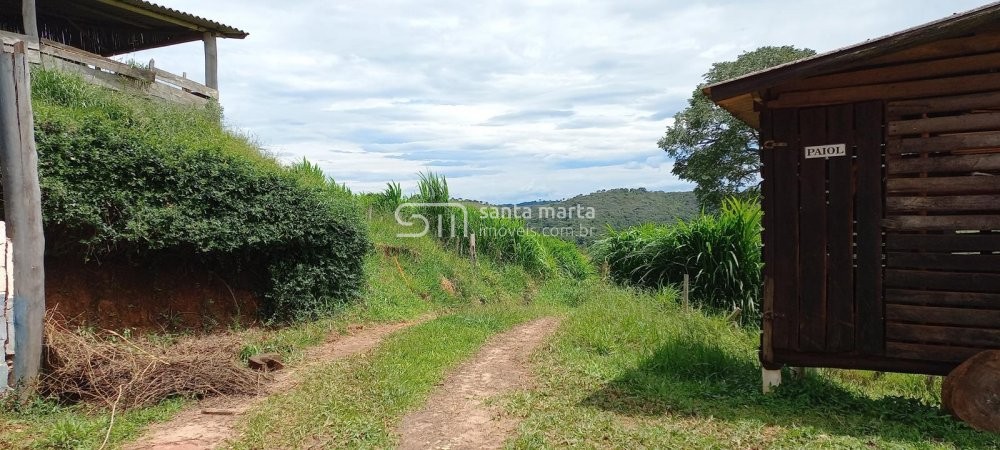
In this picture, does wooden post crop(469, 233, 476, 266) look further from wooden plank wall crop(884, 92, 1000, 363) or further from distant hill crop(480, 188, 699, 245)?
wooden plank wall crop(884, 92, 1000, 363)

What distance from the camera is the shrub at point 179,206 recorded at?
6957mm

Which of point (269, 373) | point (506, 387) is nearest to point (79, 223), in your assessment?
point (269, 373)

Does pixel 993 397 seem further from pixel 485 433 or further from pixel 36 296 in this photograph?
pixel 36 296

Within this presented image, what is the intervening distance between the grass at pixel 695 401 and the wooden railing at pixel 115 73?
10.3 meters

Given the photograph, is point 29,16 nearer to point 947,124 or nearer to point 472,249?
point 472,249

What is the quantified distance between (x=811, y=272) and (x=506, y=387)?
3154 millimetres

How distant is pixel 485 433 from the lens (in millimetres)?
4637

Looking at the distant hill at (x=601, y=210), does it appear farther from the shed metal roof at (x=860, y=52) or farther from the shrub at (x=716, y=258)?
the shed metal roof at (x=860, y=52)

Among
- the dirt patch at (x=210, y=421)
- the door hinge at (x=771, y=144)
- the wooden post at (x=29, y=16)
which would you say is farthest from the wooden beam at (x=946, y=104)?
the wooden post at (x=29, y=16)

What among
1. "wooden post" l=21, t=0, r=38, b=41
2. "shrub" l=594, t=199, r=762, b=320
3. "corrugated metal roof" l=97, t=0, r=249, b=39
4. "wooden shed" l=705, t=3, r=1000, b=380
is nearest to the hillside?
"shrub" l=594, t=199, r=762, b=320

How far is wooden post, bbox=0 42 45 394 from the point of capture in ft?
17.2

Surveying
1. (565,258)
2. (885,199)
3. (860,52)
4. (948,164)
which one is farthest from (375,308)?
(565,258)

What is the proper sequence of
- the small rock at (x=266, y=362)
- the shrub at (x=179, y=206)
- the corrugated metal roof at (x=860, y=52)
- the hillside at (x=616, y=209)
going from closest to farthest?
the corrugated metal roof at (x=860, y=52), the small rock at (x=266, y=362), the shrub at (x=179, y=206), the hillside at (x=616, y=209)

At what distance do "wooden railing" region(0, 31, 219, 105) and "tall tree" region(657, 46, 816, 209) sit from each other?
1796 centimetres
